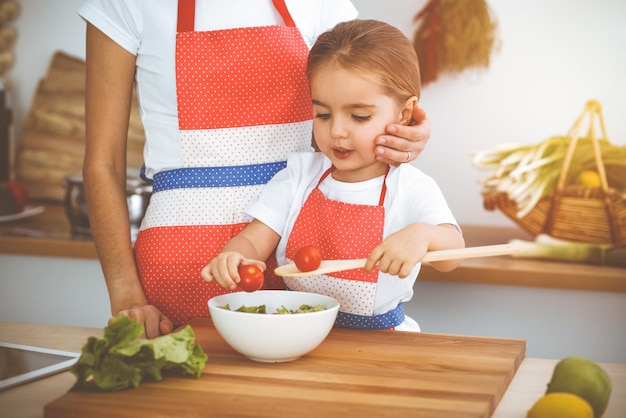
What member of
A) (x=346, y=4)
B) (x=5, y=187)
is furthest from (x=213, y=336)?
(x=5, y=187)

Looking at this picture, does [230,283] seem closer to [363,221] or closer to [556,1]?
[363,221]

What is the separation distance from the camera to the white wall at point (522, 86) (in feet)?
8.71

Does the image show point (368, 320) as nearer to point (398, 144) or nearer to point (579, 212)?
point (398, 144)

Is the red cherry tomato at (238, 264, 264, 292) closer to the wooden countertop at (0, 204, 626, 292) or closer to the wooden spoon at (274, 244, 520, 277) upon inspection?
the wooden spoon at (274, 244, 520, 277)

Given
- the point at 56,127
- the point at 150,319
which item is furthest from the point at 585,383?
the point at 56,127

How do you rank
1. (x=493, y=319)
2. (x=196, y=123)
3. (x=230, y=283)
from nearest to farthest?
(x=230, y=283) → (x=196, y=123) → (x=493, y=319)

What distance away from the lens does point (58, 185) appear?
9.87 feet

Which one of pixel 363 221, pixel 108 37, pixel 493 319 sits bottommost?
pixel 493 319

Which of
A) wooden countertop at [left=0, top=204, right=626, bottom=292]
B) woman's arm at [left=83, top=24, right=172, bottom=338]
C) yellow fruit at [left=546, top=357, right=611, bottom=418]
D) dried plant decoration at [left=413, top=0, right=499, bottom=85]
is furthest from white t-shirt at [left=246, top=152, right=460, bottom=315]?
dried plant decoration at [left=413, top=0, right=499, bottom=85]

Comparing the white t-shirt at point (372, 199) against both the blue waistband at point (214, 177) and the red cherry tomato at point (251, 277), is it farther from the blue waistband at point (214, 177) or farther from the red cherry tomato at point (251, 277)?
the red cherry tomato at point (251, 277)

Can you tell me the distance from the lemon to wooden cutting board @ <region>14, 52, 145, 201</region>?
1560 millimetres

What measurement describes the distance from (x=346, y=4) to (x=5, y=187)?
1.60 metres

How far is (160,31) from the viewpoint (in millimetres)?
1451

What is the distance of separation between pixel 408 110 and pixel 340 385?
0.58 m
